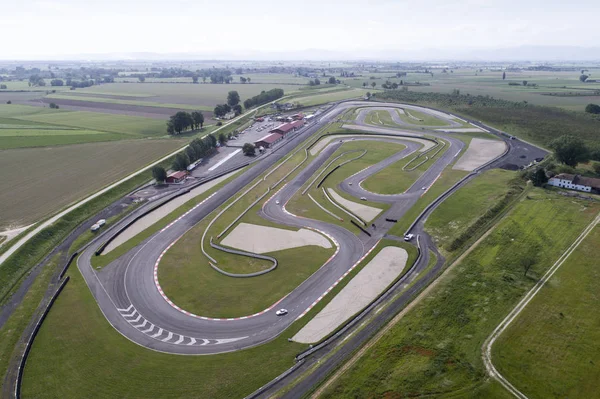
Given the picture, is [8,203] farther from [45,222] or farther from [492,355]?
[492,355]

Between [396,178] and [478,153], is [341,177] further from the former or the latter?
[478,153]

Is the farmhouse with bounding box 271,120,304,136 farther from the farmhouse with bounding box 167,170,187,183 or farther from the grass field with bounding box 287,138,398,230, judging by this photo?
the farmhouse with bounding box 167,170,187,183

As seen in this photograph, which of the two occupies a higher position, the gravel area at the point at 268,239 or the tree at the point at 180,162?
the tree at the point at 180,162

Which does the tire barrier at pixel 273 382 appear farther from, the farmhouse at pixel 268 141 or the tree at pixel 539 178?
the farmhouse at pixel 268 141

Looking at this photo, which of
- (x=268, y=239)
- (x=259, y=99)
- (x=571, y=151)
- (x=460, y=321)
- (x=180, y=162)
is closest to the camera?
(x=460, y=321)

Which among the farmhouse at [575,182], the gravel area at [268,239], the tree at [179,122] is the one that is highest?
the tree at [179,122]

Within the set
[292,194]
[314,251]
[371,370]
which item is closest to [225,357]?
[371,370]

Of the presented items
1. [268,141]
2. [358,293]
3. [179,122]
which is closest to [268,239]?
[358,293]

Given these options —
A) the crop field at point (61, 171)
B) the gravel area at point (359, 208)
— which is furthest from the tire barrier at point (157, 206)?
the gravel area at point (359, 208)
